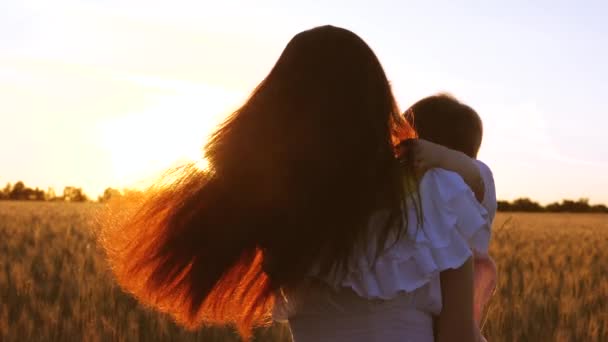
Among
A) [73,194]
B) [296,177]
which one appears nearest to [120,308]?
[296,177]

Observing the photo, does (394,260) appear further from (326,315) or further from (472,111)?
(472,111)

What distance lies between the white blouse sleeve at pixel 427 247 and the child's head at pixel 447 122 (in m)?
0.77

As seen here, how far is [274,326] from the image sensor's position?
14.2 feet

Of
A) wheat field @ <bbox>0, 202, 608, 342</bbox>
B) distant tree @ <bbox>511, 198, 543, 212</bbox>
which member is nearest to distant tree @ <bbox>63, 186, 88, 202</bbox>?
distant tree @ <bbox>511, 198, 543, 212</bbox>

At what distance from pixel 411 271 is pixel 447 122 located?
89 centimetres

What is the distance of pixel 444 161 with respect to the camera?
74.0 inches

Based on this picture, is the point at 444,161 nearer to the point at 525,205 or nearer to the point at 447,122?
the point at 447,122

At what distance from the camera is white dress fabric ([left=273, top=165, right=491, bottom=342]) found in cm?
172

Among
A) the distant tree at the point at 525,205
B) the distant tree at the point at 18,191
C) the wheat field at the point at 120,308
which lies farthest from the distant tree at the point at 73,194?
the wheat field at the point at 120,308

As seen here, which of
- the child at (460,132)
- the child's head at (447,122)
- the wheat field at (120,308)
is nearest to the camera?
the child at (460,132)

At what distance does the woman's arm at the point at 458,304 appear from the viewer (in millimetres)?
1727

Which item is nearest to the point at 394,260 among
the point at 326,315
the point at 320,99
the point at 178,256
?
the point at 326,315

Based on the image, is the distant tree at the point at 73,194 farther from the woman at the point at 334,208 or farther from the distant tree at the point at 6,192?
the woman at the point at 334,208

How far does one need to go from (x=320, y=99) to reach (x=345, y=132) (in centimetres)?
9
